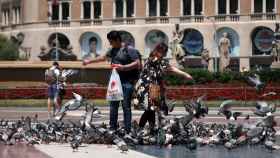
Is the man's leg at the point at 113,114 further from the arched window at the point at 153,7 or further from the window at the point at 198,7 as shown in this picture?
the arched window at the point at 153,7

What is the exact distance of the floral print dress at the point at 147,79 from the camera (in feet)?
51.1

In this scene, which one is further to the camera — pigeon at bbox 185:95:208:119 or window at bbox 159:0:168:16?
window at bbox 159:0:168:16

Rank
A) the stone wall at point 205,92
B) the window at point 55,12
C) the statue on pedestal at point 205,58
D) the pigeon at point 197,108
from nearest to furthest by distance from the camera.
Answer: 1. the pigeon at point 197,108
2. the stone wall at point 205,92
3. the statue on pedestal at point 205,58
4. the window at point 55,12

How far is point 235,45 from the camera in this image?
8369cm

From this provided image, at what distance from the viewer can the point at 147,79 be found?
1570 cm

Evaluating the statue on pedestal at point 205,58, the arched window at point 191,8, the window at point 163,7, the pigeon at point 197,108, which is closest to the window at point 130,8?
the window at point 163,7

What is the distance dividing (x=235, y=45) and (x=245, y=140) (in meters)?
69.7

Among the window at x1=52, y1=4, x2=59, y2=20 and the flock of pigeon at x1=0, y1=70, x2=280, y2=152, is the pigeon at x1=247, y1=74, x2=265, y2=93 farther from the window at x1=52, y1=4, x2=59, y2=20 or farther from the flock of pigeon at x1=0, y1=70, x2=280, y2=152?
the window at x1=52, y1=4, x2=59, y2=20

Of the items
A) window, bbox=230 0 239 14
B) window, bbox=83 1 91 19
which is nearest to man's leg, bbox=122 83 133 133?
window, bbox=230 0 239 14

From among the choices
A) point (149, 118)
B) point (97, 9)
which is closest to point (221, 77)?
point (149, 118)

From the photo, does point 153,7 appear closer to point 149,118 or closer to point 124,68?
point 149,118

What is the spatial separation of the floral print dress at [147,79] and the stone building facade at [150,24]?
65.2 meters

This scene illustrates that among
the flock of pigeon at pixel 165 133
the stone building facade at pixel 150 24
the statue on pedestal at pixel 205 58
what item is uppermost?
the stone building facade at pixel 150 24

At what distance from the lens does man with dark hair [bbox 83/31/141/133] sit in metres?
15.6
